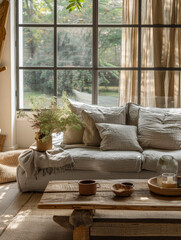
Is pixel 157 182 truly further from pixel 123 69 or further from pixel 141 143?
pixel 123 69

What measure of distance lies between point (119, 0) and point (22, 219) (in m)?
4.13

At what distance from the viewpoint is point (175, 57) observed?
5.81m

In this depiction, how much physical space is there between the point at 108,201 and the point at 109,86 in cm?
379

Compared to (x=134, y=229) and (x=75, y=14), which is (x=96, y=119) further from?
(x=75, y=14)

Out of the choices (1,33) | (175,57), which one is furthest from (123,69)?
(1,33)

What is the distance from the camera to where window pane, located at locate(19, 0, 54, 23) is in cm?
588

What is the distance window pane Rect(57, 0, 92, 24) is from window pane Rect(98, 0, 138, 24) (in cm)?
19

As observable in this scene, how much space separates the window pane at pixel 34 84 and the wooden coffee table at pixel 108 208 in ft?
11.1

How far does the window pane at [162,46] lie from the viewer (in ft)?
19.0

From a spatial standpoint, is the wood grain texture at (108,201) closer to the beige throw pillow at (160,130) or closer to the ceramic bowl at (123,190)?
the ceramic bowl at (123,190)

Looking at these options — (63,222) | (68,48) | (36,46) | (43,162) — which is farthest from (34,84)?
(63,222)

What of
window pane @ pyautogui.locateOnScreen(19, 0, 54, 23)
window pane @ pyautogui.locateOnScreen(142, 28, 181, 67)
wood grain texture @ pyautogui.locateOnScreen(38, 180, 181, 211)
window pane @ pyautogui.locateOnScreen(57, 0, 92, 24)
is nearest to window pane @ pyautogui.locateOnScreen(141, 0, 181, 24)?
window pane @ pyautogui.locateOnScreen(142, 28, 181, 67)

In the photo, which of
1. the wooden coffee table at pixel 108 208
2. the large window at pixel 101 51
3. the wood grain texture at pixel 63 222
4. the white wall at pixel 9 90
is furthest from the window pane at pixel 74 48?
the wood grain texture at pixel 63 222

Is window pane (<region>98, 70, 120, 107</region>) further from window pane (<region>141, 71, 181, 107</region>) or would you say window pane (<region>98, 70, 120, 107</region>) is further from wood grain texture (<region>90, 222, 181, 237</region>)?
wood grain texture (<region>90, 222, 181, 237</region>)
